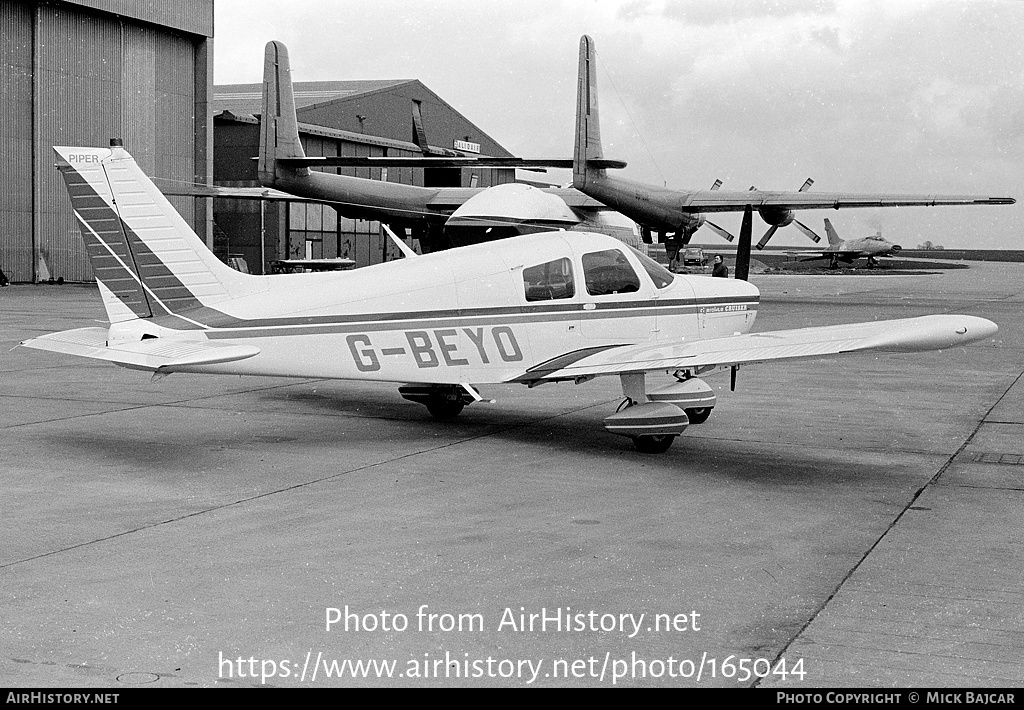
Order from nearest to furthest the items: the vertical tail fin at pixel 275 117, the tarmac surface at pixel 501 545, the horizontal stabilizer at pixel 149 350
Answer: the tarmac surface at pixel 501 545 < the horizontal stabilizer at pixel 149 350 < the vertical tail fin at pixel 275 117

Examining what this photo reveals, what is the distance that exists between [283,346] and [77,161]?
2.31 meters

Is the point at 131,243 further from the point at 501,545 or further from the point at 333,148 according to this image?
the point at 333,148

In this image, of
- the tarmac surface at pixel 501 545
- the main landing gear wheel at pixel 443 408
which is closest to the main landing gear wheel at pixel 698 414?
the tarmac surface at pixel 501 545

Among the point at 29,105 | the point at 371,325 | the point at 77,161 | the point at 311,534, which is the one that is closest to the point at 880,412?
the point at 371,325

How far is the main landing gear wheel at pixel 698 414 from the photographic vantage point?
1059 centimetres

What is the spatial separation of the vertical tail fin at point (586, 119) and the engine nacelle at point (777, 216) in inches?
329

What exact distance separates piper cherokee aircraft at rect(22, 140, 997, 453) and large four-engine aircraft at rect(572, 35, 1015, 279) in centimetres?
2445

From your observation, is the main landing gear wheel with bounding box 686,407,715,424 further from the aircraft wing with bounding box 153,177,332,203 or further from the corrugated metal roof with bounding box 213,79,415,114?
the corrugated metal roof with bounding box 213,79,415,114

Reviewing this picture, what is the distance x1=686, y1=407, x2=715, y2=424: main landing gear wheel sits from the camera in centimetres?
1059

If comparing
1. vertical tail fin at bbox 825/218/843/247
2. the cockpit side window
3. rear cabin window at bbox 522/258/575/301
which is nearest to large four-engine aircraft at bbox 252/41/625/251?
the cockpit side window

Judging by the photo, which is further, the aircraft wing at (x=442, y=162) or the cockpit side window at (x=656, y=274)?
the aircraft wing at (x=442, y=162)

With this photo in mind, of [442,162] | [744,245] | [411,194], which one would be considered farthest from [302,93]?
[744,245]

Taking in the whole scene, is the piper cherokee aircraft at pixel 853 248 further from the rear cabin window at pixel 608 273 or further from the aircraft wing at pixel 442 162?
the rear cabin window at pixel 608 273

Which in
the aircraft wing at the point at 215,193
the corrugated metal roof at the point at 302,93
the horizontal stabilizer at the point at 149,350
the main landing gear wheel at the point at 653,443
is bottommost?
the main landing gear wheel at the point at 653,443
